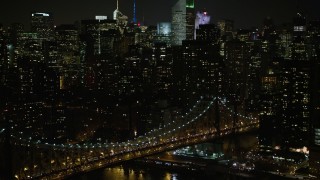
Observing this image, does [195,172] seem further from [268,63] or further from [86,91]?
[268,63]

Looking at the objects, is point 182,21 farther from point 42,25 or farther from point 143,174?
point 143,174

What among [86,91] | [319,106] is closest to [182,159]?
[319,106]

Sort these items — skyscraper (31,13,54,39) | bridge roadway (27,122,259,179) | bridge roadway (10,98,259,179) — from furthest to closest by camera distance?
skyscraper (31,13,54,39), bridge roadway (27,122,259,179), bridge roadway (10,98,259,179)

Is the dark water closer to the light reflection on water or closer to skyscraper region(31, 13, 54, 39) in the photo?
the light reflection on water

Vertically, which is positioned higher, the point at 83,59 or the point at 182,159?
the point at 83,59

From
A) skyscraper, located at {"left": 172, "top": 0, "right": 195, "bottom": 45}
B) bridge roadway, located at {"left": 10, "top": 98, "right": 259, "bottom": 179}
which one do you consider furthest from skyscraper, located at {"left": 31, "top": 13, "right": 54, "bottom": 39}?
bridge roadway, located at {"left": 10, "top": 98, "right": 259, "bottom": 179}
